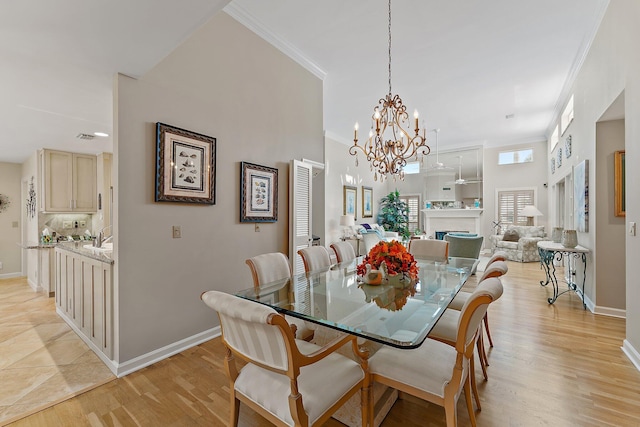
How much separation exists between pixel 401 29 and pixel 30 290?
281 inches

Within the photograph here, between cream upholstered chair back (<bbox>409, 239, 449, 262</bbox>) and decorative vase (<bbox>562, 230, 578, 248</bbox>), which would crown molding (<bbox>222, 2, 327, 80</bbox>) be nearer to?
cream upholstered chair back (<bbox>409, 239, 449, 262</bbox>)

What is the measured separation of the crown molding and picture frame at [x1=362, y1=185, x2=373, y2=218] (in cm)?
487

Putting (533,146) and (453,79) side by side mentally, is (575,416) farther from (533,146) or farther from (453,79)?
(533,146)

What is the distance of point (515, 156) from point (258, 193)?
8.30m

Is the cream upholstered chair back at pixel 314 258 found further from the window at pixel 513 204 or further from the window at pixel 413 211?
the window at pixel 413 211

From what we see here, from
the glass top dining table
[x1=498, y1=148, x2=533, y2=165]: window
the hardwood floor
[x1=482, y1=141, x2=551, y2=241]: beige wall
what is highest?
[x1=498, y1=148, x2=533, y2=165]: window

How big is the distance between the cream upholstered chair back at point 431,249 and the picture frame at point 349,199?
412 centimetres

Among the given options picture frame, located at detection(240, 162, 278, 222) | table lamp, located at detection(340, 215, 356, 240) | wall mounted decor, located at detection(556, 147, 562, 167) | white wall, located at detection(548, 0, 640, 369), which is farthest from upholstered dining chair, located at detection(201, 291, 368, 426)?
wall mounted decor, located at detection(556, 147, 562, 167)

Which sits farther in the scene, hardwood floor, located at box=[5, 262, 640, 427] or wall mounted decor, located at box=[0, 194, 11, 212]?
wall mounted decor, located at box=[0, 194, 11, 212]

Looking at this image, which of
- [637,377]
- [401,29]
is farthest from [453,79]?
[637,377]

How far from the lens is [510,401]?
1.87 m

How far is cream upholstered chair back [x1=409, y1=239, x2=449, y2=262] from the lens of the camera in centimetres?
354

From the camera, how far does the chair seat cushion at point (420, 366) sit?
137 centimetres

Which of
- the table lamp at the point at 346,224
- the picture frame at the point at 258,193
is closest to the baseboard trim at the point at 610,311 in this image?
the picture frame at the point at 258,193
